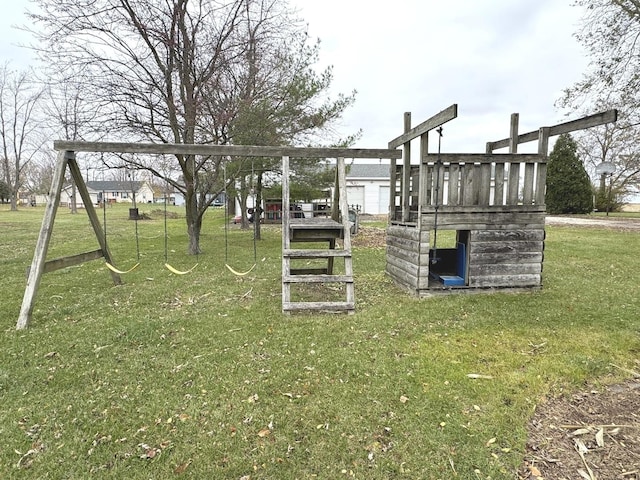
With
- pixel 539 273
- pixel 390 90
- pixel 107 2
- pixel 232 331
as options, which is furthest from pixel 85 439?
pixel 390 90

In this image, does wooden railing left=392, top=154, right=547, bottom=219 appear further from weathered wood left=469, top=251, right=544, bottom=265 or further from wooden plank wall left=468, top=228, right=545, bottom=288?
weathered wood left=469, top=251, right=544, bottom=265

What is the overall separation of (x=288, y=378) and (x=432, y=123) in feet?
12.0

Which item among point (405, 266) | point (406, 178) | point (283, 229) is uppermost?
point (406, 178)

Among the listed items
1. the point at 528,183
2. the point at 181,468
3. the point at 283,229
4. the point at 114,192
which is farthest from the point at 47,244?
the point at 114,192

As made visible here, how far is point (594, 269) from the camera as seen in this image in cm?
739

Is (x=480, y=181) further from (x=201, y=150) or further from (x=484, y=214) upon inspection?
(x=201, y=150)

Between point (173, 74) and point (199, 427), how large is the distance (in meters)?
9.23

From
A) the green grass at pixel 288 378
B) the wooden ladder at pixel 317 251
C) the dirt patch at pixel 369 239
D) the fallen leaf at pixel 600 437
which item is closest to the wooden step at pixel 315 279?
the wooden ladder at pixel 317 251

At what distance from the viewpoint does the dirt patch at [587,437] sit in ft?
6.58

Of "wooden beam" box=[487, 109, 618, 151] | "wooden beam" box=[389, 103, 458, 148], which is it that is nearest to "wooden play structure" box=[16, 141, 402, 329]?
"wooden beam" box=[389, 103, 458, 148]

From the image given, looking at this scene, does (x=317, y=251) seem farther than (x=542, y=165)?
No

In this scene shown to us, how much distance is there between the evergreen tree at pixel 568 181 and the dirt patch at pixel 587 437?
2410 cm

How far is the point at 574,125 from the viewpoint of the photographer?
200 inches

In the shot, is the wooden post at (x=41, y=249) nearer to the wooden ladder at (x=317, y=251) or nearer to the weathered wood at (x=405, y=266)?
the wooden ladder at (x=317, y=251)
